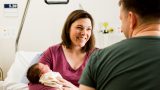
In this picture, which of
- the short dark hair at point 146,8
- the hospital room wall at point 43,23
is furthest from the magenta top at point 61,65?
the short dark hair at point 146,8

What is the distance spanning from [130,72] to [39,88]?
117 centimetres

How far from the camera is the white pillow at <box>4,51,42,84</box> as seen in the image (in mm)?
2654

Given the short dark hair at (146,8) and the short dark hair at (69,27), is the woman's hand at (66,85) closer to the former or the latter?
the short dark hair at (69,27)

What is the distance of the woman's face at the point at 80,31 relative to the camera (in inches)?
92.4

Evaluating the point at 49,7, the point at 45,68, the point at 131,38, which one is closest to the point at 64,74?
the point at 45,68

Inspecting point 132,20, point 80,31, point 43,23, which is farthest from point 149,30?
point 43,23

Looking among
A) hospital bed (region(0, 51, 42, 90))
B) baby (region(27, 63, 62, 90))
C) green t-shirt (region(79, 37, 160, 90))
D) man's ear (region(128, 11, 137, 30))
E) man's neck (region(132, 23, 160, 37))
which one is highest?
man's ear (region(128, 11, 137, 30))

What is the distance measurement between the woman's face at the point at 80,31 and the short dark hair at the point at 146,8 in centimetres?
141

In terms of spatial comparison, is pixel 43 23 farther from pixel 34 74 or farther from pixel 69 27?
pixel 34 74

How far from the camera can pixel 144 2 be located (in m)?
0.92

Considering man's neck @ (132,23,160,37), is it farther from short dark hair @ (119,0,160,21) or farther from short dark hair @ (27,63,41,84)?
short dark hair @ (27,63,41,84)

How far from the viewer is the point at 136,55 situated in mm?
931

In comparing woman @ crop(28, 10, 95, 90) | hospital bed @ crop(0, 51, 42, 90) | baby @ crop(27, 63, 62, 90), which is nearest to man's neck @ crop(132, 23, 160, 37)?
baby @ crop(27, 63, 62, 90)

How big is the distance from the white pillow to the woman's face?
2.15 ft
